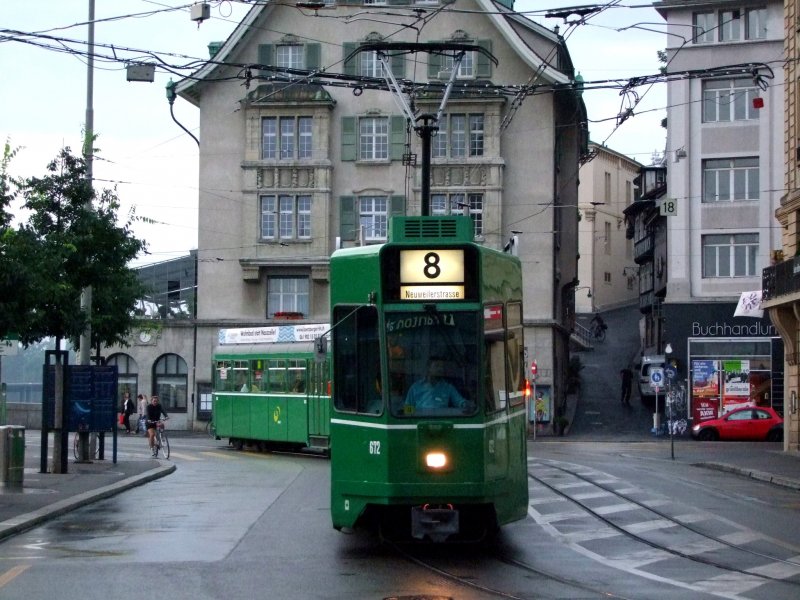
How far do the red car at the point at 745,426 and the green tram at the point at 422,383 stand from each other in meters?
37.2

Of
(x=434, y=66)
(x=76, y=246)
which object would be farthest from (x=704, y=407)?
(x=76, y=246)

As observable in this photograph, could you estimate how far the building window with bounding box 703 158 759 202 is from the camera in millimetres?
54594

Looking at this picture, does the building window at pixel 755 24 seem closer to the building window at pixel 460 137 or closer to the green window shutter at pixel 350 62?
the building window at pixel 460 137

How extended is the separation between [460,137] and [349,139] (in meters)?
4.47

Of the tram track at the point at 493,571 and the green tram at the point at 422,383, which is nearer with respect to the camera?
the tram track at the point at 493,571

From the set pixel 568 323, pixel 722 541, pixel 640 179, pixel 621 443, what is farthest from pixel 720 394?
pixel 722 541

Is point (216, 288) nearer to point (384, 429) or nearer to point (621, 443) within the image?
point (621, 443)

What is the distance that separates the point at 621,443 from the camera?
49688mm

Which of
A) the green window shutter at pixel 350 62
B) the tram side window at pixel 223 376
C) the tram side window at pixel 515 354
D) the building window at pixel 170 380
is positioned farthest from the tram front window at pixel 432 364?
the building window at pixel 170 380

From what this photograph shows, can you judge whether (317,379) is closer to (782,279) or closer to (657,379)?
(657,379)

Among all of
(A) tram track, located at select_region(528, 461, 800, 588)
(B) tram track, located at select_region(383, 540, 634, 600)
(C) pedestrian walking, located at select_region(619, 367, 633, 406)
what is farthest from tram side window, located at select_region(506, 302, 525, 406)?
(C) pedestrian walking, located at select_region(619, 367, 633, 406)

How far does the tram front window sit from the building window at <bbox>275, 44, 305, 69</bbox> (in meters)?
42.3

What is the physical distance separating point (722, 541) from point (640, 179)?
70.1 metres

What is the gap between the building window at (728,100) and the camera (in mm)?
54125
